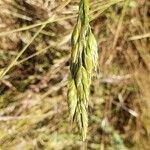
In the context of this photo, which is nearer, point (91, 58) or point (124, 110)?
point (91, 58)

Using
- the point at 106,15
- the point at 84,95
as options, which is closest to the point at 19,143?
the point at 106,15

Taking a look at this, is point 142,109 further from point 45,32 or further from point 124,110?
point 45,32

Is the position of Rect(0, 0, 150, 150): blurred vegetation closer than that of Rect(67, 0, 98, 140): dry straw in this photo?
No

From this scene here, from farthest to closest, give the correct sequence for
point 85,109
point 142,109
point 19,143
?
1. point 142,109
2. point 19,143
3. point 85,109

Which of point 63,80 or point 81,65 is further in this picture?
point 63,80
